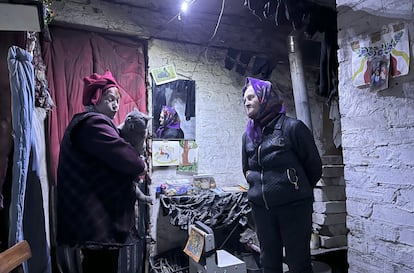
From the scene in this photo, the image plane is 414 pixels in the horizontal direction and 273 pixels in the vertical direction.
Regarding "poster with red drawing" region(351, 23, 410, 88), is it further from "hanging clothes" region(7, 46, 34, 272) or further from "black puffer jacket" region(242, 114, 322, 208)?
"hanging clothes" region(7, 46, 34, 272)

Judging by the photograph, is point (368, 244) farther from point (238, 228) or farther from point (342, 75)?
point (238, 228)

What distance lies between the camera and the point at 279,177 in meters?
1.60

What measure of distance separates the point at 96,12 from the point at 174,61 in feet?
2.46

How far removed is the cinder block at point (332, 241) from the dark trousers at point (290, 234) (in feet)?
3.24

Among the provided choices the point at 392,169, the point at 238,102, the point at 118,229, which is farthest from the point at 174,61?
the point at 392,169

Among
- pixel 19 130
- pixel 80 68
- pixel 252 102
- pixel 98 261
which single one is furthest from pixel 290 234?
pixel 80 68

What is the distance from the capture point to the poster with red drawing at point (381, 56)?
106 centimetres

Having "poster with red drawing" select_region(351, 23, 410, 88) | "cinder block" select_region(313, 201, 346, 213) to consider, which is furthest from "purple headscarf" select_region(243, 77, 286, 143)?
"cinder block" select_region(313, 201, 346, 213)

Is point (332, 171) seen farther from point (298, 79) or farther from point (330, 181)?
point (298, 79)

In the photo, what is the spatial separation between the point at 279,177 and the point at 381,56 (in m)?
0.73

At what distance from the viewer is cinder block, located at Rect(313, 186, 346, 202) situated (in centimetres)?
251

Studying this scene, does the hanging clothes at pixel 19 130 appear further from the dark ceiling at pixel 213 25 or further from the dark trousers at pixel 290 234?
the dark ceiling at pixel 213 25

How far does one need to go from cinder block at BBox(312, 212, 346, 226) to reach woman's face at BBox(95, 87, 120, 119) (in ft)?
6.01

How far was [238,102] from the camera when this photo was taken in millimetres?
3102
